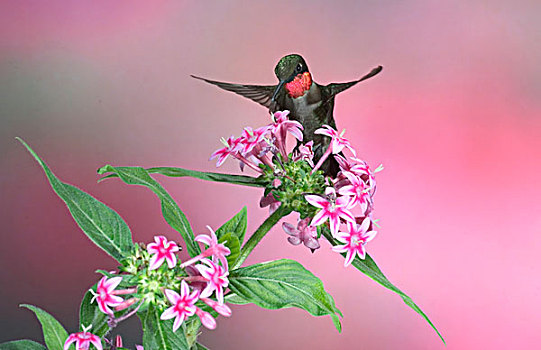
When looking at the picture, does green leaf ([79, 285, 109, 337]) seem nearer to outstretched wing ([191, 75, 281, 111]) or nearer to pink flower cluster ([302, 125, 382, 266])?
pink flower cluster ([302, 125, 382, 266])

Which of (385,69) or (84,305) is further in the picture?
(385,69)

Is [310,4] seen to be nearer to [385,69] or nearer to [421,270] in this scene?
[385,69]

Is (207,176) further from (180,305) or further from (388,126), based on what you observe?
(388,126)

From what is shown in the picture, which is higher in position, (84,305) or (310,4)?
(310,4)

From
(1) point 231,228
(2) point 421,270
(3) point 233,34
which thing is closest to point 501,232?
(2) point 421,270

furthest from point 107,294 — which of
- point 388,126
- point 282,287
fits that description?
point 388,126

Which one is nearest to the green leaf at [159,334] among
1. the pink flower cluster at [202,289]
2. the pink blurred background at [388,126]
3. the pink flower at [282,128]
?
the pink flower cluster at [202,289]
